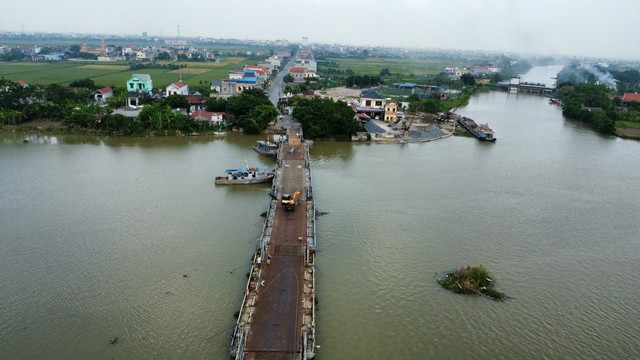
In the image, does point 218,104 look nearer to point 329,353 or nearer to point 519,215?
point 519,215

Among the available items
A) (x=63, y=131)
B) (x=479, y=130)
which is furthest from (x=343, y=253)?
(x=63, y=131)

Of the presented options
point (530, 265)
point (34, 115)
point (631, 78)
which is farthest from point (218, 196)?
point (631, 78)

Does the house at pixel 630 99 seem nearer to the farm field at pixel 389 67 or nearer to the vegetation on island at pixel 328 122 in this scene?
the vegetation on island at pixel 328 122

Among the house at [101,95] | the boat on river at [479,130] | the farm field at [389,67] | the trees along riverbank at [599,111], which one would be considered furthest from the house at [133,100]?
the farm field at [389,67]

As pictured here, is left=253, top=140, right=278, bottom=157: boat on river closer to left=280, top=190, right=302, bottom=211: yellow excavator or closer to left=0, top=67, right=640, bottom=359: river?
left=0, top=67, right=640, bottom=359: river

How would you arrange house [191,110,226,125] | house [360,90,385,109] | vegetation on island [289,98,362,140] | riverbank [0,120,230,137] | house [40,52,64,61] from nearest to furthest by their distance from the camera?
riverbank [0,120,230,137] < vegetation on island [289,98,362,140] < house [191,110,226,125] < house [360,90,385,109] < house [40,52,64,61]

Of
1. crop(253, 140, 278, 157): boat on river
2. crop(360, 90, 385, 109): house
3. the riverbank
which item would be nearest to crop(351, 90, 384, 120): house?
crop(360, 90, 385, 109): house
